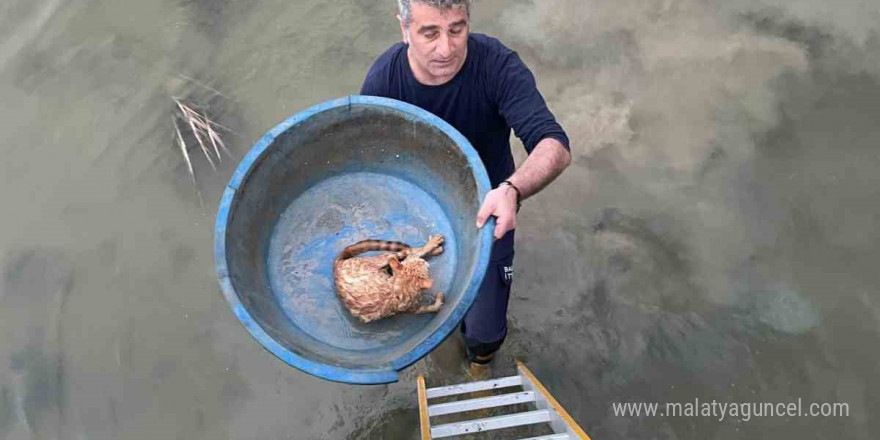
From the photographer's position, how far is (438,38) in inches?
81.9

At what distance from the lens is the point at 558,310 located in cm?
324

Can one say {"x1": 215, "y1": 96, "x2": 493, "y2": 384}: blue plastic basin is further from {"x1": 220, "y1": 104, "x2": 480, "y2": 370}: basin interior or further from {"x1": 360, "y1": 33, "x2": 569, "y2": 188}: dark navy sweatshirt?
{"x1": 360, "y1": 33, "x2": 569, "y2": 188}: dark navy sweatshirt

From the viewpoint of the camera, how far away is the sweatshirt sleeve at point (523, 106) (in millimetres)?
2119

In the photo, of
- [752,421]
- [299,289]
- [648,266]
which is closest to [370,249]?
[299,289]

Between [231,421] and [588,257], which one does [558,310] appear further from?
[231,421]

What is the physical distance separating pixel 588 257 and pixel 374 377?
6.60 ft

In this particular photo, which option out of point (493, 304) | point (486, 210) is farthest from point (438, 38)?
point (493, 304)

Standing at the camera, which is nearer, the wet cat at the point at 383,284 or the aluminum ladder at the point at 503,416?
the wet cat at the point at 383,284

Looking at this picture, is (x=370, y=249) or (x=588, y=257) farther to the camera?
(x=588, y=257)

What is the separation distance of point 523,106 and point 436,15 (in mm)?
473

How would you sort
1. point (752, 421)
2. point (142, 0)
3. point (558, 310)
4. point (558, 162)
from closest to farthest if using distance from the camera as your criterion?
point (558, 162)
point (752, 421)
point (558, 310)
point (142, 0)

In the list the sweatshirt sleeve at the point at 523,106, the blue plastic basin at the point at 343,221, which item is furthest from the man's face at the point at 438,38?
the blue plastic basin at the point at 343,221

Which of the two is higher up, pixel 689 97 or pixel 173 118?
pixel 689 97

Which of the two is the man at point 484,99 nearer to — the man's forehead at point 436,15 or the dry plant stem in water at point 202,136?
the man's forehead at point 436,15
